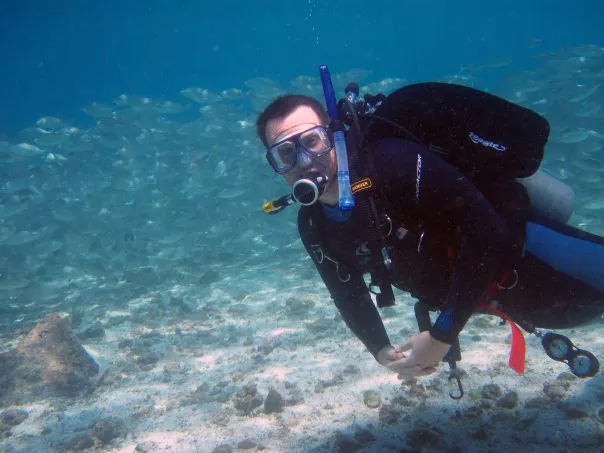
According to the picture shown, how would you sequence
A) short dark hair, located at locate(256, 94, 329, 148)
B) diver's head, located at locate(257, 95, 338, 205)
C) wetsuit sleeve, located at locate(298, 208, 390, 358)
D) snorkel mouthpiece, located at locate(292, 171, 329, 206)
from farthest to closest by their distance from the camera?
wetsuit sleeve, located at locate(298, 208, 390, 358), short dark hair, located at locate(256, 94, 329, 148), diver's head, located at locate(257, 95, 338, 205), snorkel mouthpiece, located at locate(292, 171, 329, 206)

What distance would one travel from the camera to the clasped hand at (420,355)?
231cm

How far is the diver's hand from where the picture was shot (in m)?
2.30

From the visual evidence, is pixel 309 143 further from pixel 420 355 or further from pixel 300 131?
pixel 420 355

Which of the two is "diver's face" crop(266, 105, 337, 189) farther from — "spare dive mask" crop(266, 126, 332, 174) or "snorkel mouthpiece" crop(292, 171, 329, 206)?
"snorkel mouthpiece" crop(292, 171, 329, 206)

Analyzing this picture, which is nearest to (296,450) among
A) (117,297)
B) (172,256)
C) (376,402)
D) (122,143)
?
(376,402)

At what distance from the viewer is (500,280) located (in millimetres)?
2662

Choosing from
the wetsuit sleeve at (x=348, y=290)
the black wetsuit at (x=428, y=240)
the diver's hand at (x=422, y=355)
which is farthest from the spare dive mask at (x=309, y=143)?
the diver's hand at (x=422, y=355)

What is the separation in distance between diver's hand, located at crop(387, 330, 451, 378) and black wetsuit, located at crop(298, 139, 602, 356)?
7 centimetres

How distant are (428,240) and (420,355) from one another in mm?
709

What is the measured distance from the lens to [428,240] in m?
2.54

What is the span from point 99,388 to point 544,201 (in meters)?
6.89

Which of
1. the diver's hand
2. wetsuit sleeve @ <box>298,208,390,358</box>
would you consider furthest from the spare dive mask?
the diver's hand

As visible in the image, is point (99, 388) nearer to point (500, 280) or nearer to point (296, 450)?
point (296, 450)

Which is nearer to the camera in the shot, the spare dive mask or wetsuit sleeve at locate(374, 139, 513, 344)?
wetsuit sleeve at locate(374, 139, 513, 344)
